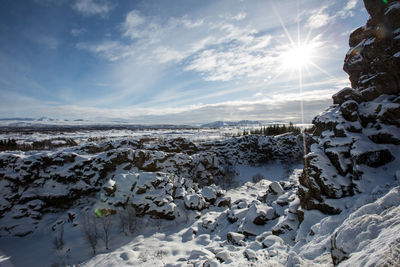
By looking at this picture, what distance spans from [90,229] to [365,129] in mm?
28381

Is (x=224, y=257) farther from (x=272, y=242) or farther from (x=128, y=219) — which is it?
(x=128, y=219)

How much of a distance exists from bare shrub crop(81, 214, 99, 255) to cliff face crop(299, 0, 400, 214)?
794 inches

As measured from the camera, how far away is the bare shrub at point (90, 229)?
1731 centimetres

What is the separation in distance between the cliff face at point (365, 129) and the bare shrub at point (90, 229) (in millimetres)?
20161

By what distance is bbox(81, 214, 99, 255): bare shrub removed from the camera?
17312mm

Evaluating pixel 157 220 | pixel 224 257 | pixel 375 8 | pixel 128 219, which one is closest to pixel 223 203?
pixel 157 220

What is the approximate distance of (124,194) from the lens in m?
23.8

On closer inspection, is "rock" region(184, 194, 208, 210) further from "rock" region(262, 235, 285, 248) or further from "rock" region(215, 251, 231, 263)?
"rock" region(262, 235, 285, 248)

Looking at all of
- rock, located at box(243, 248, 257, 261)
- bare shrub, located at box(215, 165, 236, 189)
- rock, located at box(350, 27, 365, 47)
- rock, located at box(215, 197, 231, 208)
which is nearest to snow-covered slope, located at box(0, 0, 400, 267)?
rock, located at box(243, 248, 257, 261)

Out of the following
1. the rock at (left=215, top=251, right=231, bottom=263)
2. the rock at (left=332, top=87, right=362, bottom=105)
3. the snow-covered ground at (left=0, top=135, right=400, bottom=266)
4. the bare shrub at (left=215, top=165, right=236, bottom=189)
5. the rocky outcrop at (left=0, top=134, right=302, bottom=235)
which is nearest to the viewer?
the snow-covered ground at (left=0, top=135, right=400, bottom=266)

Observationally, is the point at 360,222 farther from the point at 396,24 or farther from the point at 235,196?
the point at 235,196

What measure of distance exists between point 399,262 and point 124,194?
2551 cm

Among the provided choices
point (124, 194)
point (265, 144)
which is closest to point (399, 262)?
point (124, 194)

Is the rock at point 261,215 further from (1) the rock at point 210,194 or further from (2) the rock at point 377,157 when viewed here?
(2) the rock at point 377,157
